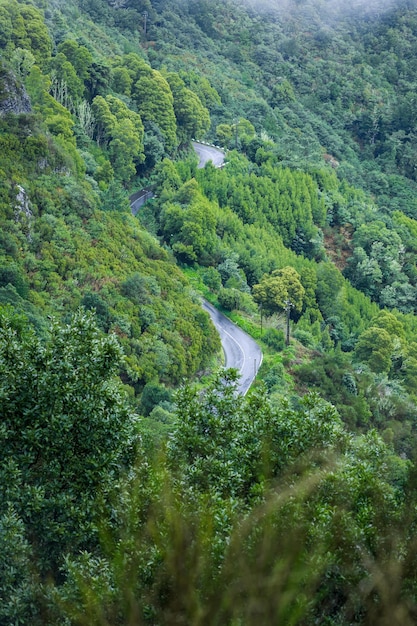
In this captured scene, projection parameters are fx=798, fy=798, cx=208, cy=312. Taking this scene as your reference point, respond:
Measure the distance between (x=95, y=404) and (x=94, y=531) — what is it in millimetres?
1610

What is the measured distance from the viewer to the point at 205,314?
29.0 meters

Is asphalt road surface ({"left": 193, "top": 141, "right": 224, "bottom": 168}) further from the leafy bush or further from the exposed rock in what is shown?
the exposed rock

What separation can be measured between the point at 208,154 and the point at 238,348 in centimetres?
2319

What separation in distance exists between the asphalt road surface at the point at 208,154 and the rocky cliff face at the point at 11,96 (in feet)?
60.3

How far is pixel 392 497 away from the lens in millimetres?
9930

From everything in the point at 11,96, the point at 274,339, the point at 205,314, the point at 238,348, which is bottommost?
the point at 238,348

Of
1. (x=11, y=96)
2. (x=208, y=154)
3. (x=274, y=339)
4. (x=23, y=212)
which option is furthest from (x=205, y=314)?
(x=208, y=154)

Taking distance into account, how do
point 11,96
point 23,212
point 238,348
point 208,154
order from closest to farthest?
1. point 23,212
2. point 11,96
3. point 238,348
4. point 208,154

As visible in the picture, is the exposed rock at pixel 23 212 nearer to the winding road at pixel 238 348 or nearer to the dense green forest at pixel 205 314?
the dense green forest at pixel 205 314

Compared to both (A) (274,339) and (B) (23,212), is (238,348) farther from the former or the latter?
(B) (23,212)

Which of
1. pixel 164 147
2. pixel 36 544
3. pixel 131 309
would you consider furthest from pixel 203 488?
pixel 164 147

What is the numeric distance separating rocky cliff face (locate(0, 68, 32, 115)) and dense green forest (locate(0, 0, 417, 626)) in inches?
4.3

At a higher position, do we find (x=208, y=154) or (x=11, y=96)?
(x=11, y=96)

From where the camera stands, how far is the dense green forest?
8555 millimetres
